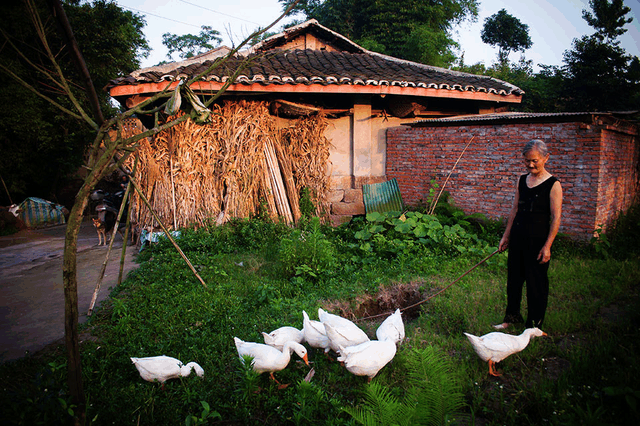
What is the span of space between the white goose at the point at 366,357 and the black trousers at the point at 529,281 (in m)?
1.54

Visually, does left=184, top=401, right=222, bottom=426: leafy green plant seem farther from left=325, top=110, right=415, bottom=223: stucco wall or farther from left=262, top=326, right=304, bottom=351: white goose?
left=325, top=110, right=415, bottom=223: stucco wall

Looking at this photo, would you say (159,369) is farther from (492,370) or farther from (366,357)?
(492,370)

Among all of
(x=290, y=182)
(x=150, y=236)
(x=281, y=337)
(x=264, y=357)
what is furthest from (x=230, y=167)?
(x=264, y=357)

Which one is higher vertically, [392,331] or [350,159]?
[350,159]

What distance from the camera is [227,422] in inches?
92.9

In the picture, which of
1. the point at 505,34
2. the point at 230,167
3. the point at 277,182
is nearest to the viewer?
the point at 230,167

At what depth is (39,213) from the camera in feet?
37.0

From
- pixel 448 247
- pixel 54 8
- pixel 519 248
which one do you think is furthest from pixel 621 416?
pixel 54 8

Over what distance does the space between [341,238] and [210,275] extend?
102 inches

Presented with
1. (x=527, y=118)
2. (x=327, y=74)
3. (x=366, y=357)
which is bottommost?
(x=366, y=357)

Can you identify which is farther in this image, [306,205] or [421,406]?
[306,205]

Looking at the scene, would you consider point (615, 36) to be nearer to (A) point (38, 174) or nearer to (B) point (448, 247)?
(B) point (448, 247)

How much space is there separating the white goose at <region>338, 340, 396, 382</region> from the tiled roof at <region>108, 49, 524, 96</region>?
15.5ft

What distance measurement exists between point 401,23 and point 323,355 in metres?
18.7
